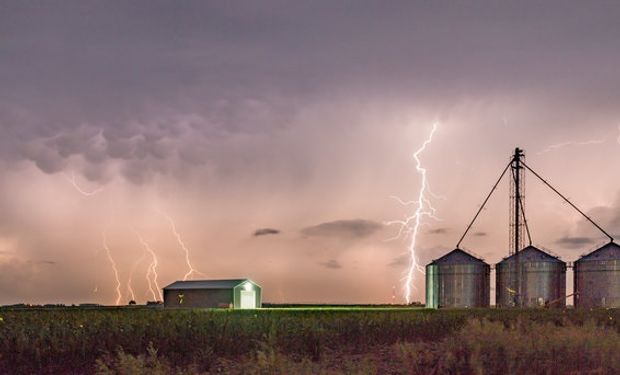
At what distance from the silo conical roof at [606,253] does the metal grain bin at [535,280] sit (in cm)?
287

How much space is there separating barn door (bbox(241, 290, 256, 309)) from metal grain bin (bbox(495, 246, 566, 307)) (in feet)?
93.6

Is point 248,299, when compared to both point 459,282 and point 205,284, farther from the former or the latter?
point 459,282

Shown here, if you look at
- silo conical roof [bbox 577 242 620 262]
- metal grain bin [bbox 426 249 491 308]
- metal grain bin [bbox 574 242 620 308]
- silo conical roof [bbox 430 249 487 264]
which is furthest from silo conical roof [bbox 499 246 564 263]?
silo conical roof [bbox 430 249 487 264]

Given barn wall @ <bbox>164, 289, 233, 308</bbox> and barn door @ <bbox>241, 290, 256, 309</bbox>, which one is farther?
barn door @ <bbox>241, 290, 256, 309</bbox>

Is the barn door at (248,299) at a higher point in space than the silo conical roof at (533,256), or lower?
lower

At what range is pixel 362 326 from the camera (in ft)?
92.8

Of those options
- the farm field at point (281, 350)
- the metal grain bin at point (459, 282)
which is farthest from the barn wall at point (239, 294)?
the farm field at point (281, 350)

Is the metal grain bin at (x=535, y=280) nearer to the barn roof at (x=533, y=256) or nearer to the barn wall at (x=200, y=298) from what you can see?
the barn roof at (x=533, y=256)

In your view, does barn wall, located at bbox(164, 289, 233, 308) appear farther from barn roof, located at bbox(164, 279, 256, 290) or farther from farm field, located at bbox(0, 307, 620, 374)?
farm field, located at bbox(0, 307, 620, 374)

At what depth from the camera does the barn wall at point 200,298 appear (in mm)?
78375

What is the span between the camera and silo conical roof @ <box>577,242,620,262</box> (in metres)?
66.8

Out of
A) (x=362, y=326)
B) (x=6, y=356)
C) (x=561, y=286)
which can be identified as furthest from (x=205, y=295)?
(x=6, y=356)

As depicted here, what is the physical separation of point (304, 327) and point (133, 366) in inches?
458

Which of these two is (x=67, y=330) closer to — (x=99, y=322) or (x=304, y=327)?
(x=99, y=322)
